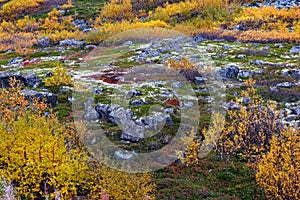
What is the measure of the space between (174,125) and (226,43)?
3132 cm

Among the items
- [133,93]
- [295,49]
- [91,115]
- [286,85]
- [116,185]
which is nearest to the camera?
[116,185]

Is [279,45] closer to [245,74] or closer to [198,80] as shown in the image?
[245,74]

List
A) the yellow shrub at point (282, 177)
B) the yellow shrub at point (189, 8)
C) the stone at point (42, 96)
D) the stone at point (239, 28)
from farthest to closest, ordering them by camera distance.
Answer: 1. the yellow shrub at point (189, 8)
2. the stone at point (239, 28)
3. the stone at point (42, 96)
4. the yellow shrub at point (282, 177)

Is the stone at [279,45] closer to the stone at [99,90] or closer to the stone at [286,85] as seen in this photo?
the stone at [286,85]

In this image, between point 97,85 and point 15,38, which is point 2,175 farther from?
point 15,38

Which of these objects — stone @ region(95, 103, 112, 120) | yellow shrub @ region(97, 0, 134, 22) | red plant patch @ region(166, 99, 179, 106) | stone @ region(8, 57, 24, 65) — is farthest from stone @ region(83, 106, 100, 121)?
yellow shrub @ region(97, 0, 134, 22)

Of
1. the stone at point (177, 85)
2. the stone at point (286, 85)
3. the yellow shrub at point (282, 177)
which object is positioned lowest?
the stone at point (177, 85)

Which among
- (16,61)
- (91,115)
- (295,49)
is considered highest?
(91,115)

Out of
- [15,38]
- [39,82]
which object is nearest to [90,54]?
[39,82]

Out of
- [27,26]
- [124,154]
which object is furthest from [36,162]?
[27,26]

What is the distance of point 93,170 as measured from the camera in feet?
60.9

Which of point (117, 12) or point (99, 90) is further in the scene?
point (117, 12)

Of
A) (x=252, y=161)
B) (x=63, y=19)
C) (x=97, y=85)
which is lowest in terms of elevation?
(x=63, y=19)

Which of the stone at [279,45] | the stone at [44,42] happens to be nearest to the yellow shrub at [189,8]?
the stone at [44,42]
